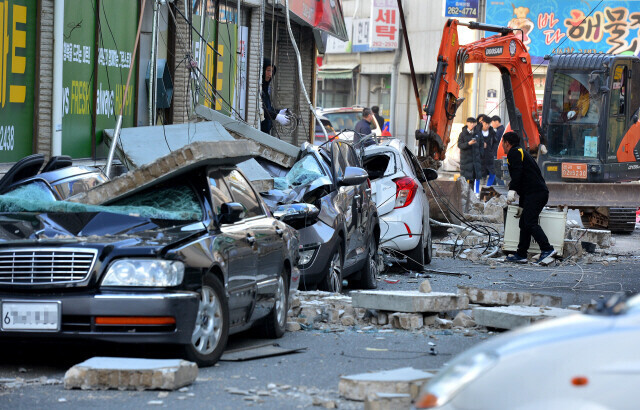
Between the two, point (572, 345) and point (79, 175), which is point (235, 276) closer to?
point (79, 175)

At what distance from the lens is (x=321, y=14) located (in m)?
27.0

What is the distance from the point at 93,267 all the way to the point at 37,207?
1.34 metres

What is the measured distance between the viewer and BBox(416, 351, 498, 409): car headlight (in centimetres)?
446

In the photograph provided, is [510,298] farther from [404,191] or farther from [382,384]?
[382,384]

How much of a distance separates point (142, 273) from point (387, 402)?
197 cm

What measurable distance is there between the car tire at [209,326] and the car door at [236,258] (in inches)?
10.1

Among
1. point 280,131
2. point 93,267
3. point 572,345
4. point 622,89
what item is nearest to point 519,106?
point 622,89

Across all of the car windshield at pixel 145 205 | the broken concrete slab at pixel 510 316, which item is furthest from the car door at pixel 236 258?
the broken concrete slab at pixel 510 316

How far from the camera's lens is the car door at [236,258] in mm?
8266

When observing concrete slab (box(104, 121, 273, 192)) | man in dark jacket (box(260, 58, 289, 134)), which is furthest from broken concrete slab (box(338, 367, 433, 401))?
man in dark jacket (box(260, 58, 289, 134))

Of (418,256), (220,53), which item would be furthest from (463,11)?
(418,256)

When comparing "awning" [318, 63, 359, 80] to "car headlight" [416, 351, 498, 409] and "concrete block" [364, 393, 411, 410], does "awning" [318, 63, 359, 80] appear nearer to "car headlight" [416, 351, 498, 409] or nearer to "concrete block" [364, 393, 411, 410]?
"concrete block" [364, 393, 411, 410]

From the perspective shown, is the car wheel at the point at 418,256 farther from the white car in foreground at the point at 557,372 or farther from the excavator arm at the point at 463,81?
the white car in foreground at the point at 557,372

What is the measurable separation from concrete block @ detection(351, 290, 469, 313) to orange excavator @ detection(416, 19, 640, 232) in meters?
11.7
